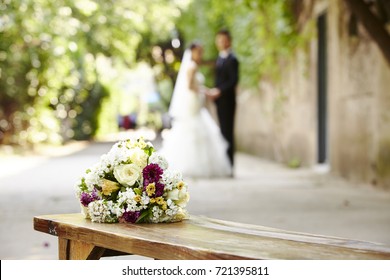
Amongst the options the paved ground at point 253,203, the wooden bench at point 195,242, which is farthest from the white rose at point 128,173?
the paved ground at point 253,203

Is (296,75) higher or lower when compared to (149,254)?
higher

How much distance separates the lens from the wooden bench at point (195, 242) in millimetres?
2621

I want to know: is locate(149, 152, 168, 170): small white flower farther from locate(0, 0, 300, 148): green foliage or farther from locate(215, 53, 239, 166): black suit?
locate(215, 53, 239, 166): black suit

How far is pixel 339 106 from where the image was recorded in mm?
11438

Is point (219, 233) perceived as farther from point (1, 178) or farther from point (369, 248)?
point (1, 178)

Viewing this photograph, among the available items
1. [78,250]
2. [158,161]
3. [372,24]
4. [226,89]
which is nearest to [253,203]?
[372,24]

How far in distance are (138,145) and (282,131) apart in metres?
12.4

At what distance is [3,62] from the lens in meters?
17.5

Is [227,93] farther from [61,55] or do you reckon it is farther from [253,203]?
[61,55]

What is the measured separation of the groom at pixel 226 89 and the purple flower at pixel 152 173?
327 inches

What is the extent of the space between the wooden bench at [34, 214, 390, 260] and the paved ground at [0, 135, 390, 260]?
1444 millimetres

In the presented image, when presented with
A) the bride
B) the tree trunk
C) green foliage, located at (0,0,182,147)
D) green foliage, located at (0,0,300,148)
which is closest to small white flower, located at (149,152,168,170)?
green foliage, located at (0,0,300,148)

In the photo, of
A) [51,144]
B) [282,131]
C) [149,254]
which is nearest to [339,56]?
[282,131]

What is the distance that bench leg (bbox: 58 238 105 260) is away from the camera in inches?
128
